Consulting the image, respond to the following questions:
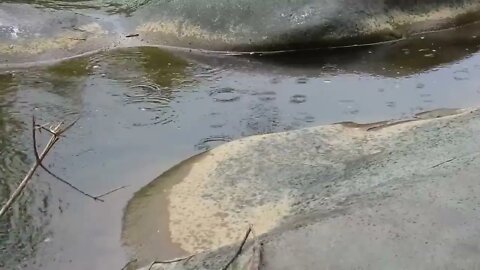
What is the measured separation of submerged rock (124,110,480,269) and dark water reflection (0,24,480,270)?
399 millimetres

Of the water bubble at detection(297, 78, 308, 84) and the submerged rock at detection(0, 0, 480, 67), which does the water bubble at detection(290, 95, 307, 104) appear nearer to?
the water bubble at detection(297, 78, 308, 84)

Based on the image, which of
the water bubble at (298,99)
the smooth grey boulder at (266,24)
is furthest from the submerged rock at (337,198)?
the smooth grey boulder at (266,24)

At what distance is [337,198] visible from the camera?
4.39 meters

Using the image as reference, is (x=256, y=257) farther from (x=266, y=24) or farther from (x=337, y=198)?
(x=266, y=24)

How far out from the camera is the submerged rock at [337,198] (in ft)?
12.0

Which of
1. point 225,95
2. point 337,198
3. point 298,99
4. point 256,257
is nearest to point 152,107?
point 225,95

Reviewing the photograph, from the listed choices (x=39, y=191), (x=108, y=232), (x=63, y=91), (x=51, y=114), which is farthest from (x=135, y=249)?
(x=63, y=91)

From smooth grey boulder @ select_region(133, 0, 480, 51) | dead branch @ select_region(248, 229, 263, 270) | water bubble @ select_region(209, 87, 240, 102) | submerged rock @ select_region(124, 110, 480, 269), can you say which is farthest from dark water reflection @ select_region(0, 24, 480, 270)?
dead branch @ select_region(248, 229, 263, 270)

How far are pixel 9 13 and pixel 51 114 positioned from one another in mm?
2448

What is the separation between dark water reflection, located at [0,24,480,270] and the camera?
505 centimetres

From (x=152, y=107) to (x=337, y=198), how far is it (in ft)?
10.2

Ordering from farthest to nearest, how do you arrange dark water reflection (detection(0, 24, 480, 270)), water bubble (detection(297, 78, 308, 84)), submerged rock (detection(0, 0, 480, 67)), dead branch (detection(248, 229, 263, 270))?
submerged rock (detection(0, 0, 480, 67))
water bubble (detection(297, 78, 308, 84))
dark water reflection (detection(0, 24, 480, 270))
dead branch (detection(248, 229, 263, 270))

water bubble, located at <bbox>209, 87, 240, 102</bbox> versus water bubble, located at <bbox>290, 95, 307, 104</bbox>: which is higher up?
water bubble, located at <bbox>209, 87, 240, 102</bbox>

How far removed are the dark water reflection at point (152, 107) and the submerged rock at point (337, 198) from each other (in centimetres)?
40
